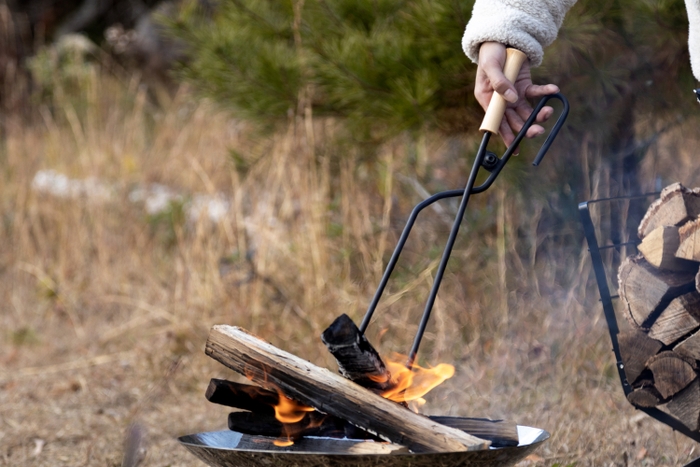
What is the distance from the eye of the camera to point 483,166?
4.54 feet

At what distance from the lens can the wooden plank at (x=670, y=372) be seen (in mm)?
1402

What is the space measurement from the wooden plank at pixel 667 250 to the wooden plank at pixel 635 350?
6.0 inches

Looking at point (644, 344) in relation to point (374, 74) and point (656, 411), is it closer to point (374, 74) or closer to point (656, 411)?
point (656, 411)

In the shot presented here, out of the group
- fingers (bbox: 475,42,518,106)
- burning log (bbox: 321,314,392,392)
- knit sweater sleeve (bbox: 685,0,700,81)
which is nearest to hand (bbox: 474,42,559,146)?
fingers (bbox: 475,42,518,106)

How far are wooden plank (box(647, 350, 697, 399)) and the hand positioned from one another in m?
0.52

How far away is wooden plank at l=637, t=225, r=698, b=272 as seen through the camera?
1398 millimetres

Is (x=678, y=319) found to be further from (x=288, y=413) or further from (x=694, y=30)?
(x=288, y=413)

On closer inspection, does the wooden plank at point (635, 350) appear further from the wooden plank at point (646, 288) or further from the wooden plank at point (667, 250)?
the wooden plank at point (667, 250)

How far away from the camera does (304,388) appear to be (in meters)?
1.23

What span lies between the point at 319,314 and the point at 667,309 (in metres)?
1.60

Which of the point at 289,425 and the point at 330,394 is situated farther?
the point at 289,425

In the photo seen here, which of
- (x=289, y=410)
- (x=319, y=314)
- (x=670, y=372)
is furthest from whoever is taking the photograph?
(x=319, y=314)

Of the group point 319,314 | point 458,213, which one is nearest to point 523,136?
point 458,213

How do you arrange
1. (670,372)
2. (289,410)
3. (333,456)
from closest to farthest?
(333,456) → (289,410) → (670,372)
